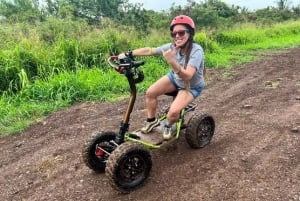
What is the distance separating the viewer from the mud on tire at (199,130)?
427cm

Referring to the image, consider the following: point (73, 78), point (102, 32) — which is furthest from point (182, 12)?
point (73, 78)

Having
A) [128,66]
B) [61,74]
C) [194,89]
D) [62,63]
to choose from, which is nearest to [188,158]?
[194,89]

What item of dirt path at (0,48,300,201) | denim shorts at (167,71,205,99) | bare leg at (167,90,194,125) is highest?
denim shorts at (167,71,205,99)

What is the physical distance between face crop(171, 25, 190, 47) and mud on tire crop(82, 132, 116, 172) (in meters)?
1.22

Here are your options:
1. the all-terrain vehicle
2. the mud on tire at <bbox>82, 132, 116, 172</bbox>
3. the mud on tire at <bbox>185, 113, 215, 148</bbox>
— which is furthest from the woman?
the mud on tire at <bbox>82, 132, 116, 172</bbox>

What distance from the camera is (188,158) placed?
418cm

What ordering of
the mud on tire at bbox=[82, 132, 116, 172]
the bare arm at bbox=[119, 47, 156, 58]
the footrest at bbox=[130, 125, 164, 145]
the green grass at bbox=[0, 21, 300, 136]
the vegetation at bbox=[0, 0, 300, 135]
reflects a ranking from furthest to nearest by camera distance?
the vegetation at bbox=[0, 0, 300, 135]
the green grass at bbox=[0, 21, 300, 136]
the bare arm at bbox=[119, 47, 156, 58]
the footrest at bbox=[130, 125, 164, 145]
the mud on tire at bbox=[82, 132, 116, 172]

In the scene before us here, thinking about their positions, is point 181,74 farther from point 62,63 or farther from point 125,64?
point 62,63

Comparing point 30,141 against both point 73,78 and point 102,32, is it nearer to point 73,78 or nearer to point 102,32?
point 73,78

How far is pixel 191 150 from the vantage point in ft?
14.4

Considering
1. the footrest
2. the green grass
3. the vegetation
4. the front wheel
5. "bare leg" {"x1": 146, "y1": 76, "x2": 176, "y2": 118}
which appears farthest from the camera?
the vegetation

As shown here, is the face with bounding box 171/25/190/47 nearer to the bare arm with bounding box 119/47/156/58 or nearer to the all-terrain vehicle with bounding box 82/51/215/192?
the bare arm with bounding box 119/47/156/58

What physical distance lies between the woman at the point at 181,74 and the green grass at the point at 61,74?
249 cm

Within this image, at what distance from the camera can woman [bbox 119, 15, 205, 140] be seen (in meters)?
3.86
